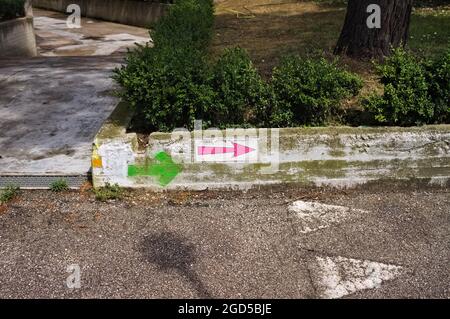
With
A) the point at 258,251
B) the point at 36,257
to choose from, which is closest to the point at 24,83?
the point at 36,257

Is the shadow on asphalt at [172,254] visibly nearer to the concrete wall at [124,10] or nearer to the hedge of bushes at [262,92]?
the hedge of bushes at [262,92]

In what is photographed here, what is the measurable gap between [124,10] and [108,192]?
15.4 meters

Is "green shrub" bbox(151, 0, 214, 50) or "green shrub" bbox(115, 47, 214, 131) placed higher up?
"green shrub" bbox(151, 0, 214, 50)

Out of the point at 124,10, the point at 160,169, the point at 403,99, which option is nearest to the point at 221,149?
the point at 160,169

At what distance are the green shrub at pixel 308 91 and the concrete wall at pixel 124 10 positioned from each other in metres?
12.6

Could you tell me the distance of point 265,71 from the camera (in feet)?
21.2

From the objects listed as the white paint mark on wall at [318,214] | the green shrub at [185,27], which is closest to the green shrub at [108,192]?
the white paint mark on wall at [318,214]

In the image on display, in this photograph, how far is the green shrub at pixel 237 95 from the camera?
4980mm

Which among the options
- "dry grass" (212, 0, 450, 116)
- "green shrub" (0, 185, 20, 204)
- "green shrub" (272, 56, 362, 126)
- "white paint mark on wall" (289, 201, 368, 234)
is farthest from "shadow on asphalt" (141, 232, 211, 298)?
"dry grass" (212, 0, 450, 116)

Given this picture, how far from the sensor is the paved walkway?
17.7 feet

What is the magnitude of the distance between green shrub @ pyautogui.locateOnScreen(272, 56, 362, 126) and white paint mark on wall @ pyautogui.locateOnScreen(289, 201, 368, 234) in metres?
0.84

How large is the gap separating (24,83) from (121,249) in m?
5.18

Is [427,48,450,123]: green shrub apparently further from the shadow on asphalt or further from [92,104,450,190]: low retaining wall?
the shadow on asphalt

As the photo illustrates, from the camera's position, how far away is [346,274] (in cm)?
374
